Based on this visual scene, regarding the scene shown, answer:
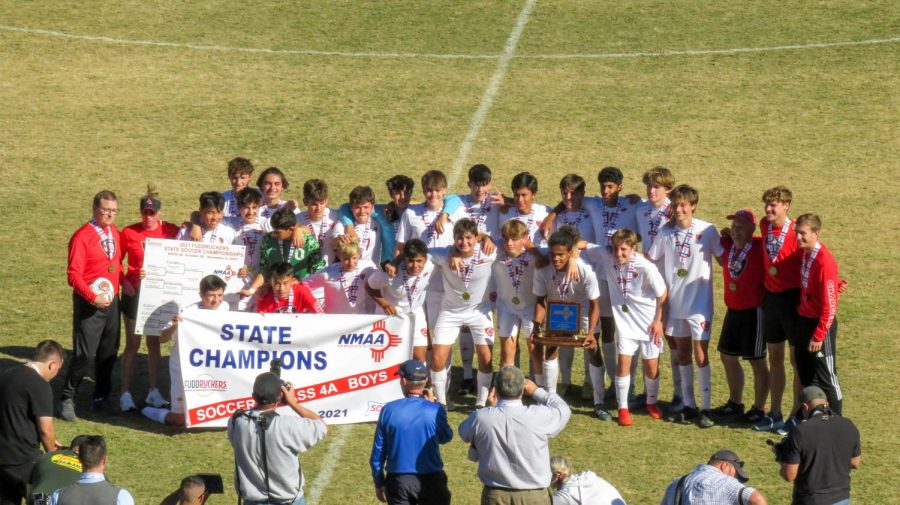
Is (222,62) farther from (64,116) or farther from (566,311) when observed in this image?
(566,311)

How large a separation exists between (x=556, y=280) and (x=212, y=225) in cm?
353

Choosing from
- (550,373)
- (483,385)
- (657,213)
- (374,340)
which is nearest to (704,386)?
(550,373)

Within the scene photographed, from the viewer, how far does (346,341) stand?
13.9 metres

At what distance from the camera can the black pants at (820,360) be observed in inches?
531

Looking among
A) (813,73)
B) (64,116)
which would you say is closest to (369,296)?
(64,116)

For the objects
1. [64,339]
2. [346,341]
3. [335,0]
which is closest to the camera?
[346,341]

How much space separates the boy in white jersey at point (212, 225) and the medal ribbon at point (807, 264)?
5.69 metres

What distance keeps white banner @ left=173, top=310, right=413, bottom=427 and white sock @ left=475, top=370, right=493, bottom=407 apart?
918mm

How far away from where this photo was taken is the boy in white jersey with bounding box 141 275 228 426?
539 inches

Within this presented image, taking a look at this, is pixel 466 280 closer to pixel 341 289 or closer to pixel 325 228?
pixel 341 289

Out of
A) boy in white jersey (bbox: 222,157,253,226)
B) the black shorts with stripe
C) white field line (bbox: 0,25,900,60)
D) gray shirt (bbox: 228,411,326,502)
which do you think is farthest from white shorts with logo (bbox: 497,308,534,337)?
white field line (bbox: 0,25,900,60)

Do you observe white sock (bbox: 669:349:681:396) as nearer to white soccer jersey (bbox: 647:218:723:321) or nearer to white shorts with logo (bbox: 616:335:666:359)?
white shorts with logo (bbox: 616:335:666:359)

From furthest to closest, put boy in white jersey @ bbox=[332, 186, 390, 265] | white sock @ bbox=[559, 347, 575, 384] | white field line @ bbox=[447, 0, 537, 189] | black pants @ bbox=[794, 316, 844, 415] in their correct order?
1. white field line @ bbox=[447, 0, 537, 189]
2. white sock @ bbox=[559, 347, 575, 384]
3. boy in white jersey @ bbox=[332, 186, 390, 265]
4. black pants @ bbox=[794, 316, 844, 415]

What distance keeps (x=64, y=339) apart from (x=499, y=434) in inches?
296
